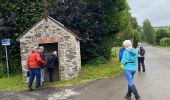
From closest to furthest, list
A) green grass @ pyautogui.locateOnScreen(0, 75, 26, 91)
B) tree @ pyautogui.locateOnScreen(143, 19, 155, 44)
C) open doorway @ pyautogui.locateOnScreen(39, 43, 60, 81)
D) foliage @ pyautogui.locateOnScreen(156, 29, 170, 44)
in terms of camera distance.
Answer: green grass @ pyautogui.locateOnScreen(0, 75, 26, 91) → open doorway @ pyautogui.locateOnScreen(39, 43, 60, 81) → foliage @ pyautogui.locateOnScreen(156, 29, 170, 44) → tree @ pyautogui.locateOnScreen(143, 19, 155, 44)

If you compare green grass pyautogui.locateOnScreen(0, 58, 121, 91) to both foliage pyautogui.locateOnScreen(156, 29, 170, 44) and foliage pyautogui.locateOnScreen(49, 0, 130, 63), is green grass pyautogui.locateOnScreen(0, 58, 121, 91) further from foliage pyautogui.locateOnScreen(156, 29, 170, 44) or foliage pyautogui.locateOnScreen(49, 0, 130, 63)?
foliage pyautogui.locateOnScreen(156, 29, 170, 44)

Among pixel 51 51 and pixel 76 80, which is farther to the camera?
pixel 51 51

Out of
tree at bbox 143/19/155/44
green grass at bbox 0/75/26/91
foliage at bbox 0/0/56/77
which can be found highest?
tree at bbox 143/19/155/44

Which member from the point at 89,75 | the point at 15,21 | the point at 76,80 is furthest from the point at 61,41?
the point at 15,21

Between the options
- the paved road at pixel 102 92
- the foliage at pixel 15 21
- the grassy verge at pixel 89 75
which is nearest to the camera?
the paved road at pixel 102 92

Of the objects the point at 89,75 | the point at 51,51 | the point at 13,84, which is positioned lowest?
the point at 13,84

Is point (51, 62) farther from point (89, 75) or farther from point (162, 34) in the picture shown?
point (162, 34)

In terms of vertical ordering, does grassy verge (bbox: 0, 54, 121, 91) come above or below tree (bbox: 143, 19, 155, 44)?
below

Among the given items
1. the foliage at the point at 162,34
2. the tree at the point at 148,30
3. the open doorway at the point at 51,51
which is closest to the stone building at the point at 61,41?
the open doorway at the point at 51,51

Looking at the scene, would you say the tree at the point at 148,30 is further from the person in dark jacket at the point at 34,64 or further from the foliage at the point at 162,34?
the person in dark jacket at the point at 34,64

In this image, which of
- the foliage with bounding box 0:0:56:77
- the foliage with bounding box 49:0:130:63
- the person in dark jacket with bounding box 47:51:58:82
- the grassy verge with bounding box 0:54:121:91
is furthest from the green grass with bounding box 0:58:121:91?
the foliage with bounding box 49:0:130:63

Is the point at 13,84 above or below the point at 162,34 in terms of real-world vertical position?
below

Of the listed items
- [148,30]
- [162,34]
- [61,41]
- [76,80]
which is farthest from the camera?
[148,30]

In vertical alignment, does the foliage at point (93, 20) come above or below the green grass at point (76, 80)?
above
